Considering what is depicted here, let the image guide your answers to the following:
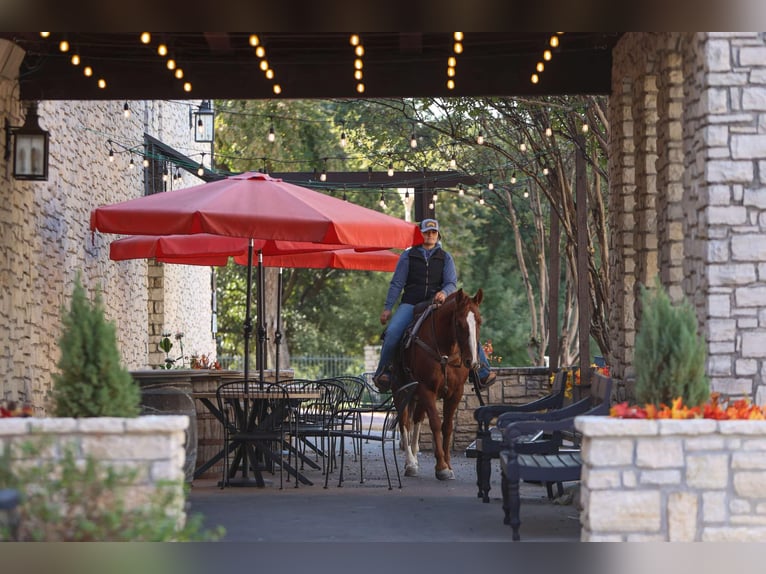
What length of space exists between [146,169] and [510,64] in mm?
7985

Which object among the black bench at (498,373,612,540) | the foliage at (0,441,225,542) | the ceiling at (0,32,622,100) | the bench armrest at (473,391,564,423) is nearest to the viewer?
the foliage at (0,441,225,542)

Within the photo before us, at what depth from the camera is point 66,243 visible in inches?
497

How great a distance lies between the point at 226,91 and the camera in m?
11.3

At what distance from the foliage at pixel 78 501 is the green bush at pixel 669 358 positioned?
2539 mm

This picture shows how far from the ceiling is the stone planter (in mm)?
5377

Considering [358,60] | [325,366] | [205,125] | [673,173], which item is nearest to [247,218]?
[358,60]

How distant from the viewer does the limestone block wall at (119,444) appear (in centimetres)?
612

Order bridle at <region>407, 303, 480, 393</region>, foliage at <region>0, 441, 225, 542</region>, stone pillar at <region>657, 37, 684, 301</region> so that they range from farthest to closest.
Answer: bridle at <region>407, 303, 480, 393</region> < stone pillar at <region>657, 37, 684, 301</region> < foliage at <region>0, 441, 225, 542</region>

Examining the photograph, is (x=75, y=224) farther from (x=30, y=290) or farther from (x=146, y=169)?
(x=146, y=169)

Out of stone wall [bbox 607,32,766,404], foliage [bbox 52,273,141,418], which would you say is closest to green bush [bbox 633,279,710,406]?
stone wall [bbox 607,32,766,404]

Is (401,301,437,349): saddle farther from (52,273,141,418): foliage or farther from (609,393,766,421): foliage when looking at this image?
(52,273,141,418): foliage

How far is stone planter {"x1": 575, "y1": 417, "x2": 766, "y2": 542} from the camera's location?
6.22m

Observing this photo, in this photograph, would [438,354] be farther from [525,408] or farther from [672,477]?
[672,477]

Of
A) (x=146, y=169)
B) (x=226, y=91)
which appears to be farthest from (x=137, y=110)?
(x=226, y=91)
